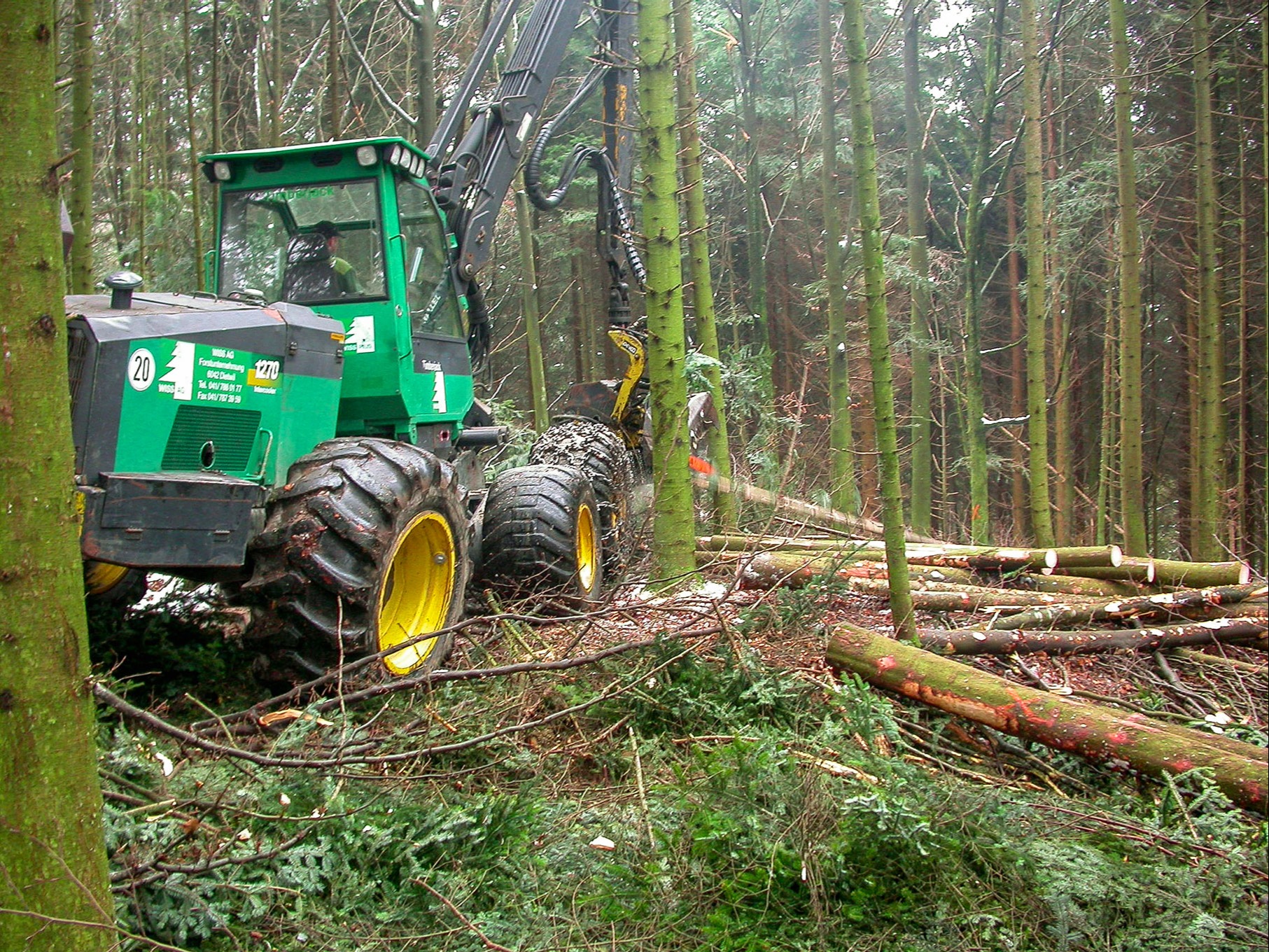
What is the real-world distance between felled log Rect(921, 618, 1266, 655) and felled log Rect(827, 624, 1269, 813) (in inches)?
19.5

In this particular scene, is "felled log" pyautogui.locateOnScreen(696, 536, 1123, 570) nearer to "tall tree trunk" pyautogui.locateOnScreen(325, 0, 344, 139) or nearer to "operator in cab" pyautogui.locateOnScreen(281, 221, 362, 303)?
"operator in cab" pyautogui.locateOnScreen(281, 221, 362, 303)

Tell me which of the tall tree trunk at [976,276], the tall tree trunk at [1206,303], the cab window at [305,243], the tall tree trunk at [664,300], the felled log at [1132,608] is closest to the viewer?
the felled log at [1132,608]

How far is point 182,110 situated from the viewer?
619 inches

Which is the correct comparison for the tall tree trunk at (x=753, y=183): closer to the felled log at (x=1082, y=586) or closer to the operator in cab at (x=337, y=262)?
the felled log at (x=1082, y=586)

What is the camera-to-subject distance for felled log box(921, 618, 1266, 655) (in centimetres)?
550

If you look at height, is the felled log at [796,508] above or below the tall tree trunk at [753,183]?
below

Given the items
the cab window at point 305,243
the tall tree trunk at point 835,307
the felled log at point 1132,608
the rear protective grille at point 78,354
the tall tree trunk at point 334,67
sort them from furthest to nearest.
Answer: the tall tree trunk at point 835,307
the tall tree trunk at point 334,67
the cab window at point 305,243
the felled log at point 1132,608
the rear protective grille at point 78,354

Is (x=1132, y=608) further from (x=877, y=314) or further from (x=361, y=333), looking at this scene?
(x=361, y=333)

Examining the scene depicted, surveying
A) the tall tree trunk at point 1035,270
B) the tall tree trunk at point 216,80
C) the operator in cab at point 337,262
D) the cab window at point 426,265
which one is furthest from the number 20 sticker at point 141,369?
the tall tree trunk at point 1035,270

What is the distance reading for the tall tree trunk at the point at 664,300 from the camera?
655cm

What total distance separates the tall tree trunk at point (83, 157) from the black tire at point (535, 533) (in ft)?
11.1

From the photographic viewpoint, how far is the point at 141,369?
439 centimetres

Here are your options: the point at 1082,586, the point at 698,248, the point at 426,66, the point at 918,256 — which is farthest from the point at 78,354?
the point at 918,256

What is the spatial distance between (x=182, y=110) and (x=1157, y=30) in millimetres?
14591
